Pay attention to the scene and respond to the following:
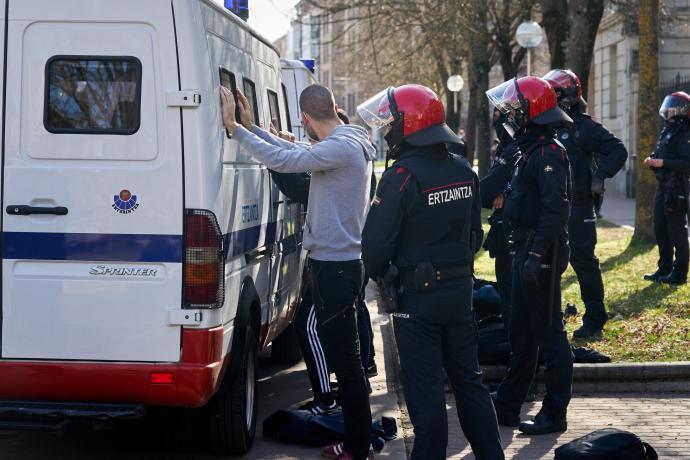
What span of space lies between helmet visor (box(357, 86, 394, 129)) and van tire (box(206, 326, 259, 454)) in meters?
1.44

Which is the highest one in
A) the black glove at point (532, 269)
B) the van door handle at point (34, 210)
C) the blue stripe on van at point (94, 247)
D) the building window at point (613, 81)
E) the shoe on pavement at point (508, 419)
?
the building window at point (613, 81)

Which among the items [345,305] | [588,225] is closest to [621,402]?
[588,225]

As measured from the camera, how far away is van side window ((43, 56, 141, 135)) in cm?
509

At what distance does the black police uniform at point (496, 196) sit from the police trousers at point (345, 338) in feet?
5.36

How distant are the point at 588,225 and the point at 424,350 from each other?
3.97 meters

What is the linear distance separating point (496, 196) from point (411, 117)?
7.68 ft

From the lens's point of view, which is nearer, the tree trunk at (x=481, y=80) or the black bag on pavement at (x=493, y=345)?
the black bag on pavement at (x=493, y=345)

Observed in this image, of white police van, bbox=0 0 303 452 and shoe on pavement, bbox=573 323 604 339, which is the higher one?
white police van, bbox=0 0 303 452

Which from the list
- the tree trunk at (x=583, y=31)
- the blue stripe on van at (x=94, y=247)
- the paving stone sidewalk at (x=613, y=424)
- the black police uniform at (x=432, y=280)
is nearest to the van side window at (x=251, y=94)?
the blue stripe on van at (x=94, y=247)

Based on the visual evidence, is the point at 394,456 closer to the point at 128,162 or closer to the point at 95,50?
the point at 128,162

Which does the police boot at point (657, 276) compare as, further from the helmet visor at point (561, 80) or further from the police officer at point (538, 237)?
the police officer at point (538, 237)

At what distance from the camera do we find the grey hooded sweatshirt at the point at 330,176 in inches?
215

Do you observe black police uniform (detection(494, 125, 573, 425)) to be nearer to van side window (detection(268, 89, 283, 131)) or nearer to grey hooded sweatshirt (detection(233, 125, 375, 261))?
grey hooded sweatshirt (detection(233, 125, 375, 261))

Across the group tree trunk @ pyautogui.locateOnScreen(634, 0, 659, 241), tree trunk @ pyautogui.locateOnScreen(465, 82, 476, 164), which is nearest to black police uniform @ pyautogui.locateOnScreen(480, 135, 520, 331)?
tree trunk @ pyautogui.locateOnScreen(634, 0, 659, 241)
